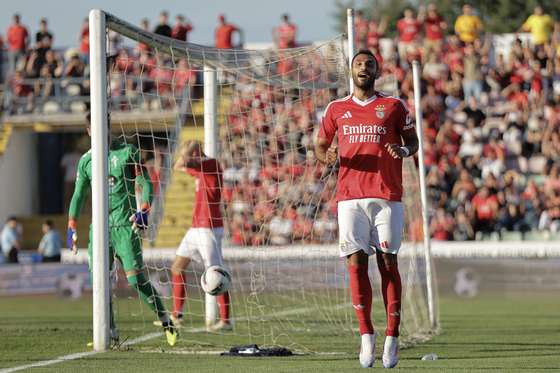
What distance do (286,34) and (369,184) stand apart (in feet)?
67.4

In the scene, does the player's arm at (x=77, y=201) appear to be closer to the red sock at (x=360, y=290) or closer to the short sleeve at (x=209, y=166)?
the short sleeve at (x=209, y=166)

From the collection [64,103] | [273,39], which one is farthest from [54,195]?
[273,39]

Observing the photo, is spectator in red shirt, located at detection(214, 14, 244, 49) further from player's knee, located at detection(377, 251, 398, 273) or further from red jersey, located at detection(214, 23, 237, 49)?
player's knee, located at detection(377, 251, 398, 273)

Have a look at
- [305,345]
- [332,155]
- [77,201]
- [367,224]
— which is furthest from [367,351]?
[77,201]

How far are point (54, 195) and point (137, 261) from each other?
23445mm

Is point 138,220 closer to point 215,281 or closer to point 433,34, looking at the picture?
point 215,281

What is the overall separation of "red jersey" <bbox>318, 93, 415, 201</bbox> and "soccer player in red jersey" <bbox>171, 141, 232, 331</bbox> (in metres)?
3.78

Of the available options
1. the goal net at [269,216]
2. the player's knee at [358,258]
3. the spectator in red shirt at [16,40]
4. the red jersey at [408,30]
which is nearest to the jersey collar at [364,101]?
the player's knee at [358,258]

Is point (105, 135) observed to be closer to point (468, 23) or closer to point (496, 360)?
point (496, 360)

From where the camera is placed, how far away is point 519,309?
1809 cm

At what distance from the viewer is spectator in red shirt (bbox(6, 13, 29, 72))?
1217 inches

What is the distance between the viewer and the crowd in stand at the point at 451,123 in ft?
67.1

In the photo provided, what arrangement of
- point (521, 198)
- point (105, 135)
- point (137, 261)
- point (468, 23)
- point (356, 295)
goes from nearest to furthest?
point (356, 295) < point (105, 135) < point (137, 261) < point (521, 198) < point (468, 23)

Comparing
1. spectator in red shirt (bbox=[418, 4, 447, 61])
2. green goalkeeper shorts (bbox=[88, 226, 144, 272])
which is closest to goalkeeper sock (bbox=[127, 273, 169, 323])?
green goalkeeper shorts (bbox=[88, 226, 144, 272])
